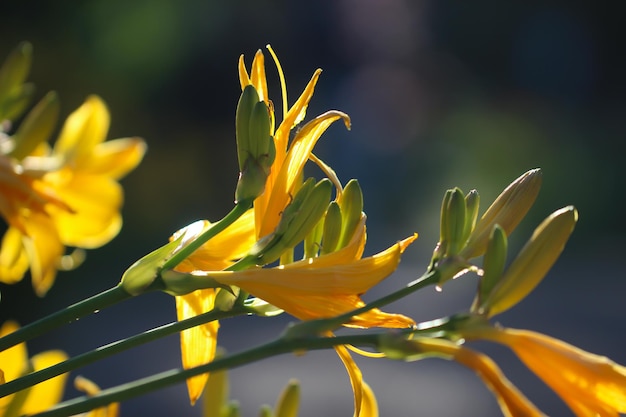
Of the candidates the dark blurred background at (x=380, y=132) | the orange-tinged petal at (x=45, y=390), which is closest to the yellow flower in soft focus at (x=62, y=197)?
the orange-tinged petal at (x=45, y=390)

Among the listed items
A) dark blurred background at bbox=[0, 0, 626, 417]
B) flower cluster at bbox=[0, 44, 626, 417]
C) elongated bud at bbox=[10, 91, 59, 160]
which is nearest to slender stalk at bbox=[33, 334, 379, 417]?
flower cluster at bbox=[0, 44, 626, 417]

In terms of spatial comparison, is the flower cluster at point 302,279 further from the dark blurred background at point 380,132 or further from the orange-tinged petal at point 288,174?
the dark blurred background at point 380,132

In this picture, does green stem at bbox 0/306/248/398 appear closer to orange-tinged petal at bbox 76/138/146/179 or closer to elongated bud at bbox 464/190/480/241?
elongated bud at bbox 464/190/480/241

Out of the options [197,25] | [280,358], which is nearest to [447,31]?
[197,25]

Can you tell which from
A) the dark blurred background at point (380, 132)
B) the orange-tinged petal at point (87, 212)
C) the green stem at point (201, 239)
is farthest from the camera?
the dark blurred background at point (380, 132)

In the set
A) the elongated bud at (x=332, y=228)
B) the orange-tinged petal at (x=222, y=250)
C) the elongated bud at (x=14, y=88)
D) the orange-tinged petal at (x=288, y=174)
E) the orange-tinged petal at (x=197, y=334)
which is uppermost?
the elongated bud at (x=14, y=88)

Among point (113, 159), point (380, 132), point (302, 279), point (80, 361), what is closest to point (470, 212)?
point (302, 279)

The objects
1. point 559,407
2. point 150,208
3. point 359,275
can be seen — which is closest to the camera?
point 359,275

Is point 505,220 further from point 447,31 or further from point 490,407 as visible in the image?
point 447,31
